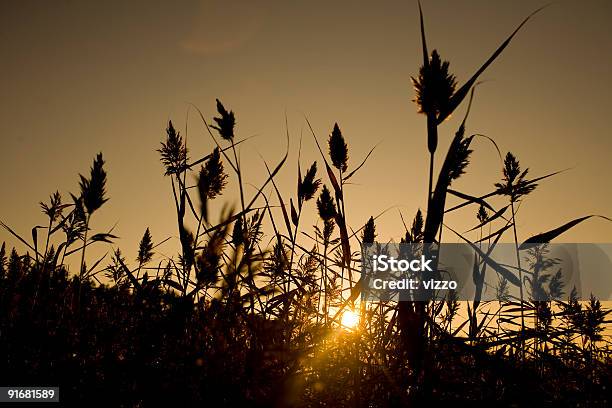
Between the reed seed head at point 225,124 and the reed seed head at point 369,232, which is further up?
the reed seed head at point 225,124

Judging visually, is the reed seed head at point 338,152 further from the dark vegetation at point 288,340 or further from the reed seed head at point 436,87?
the reed seed head at point 436,87

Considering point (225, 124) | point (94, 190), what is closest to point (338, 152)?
point (225, 124)

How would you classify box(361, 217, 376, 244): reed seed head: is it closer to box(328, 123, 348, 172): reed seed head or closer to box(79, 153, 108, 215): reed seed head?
box(328, 123, 348, 172): reed seed head

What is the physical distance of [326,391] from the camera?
2.02 metres

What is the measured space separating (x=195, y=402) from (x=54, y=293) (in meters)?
2.48

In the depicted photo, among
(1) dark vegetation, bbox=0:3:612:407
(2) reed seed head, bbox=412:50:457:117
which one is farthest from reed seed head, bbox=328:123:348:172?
(2) reed seed head, bbox=412:50:457:117

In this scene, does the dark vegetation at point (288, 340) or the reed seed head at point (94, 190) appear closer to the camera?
the dark vegetation at point (288, 340)

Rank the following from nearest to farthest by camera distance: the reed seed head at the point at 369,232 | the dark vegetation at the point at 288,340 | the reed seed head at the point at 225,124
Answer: the dark vegetation at the point at 288,340, the reed seed head at the point at 225,124, the reed seed head at the point at 369,232

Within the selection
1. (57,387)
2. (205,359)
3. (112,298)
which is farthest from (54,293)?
(205,359)

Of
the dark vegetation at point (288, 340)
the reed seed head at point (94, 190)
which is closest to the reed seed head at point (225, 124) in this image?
the dark vegetation at point (288, 340)

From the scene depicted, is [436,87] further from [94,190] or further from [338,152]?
[94,190]

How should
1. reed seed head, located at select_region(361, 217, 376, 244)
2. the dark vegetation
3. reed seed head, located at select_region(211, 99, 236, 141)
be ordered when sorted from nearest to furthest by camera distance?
1. the dark vegetation
2. reed seed head, located at select_region(211, 99, 236, 141)
3. reed seed head, located at select_region(361, 217, 376, 244)

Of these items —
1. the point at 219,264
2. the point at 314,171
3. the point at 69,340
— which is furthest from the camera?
the point at 314,171

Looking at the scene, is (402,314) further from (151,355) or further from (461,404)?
(151,355)
